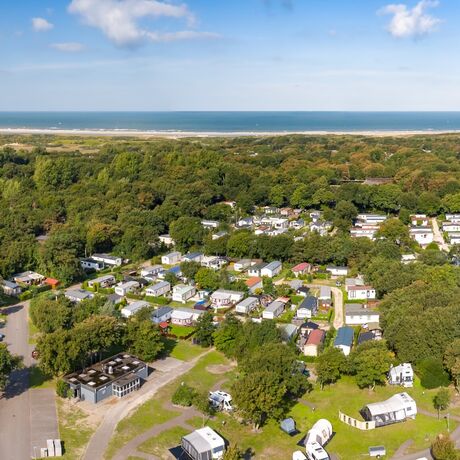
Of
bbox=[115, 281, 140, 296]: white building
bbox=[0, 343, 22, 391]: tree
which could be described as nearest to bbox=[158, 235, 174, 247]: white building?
bbox=[115, 281, 140, 296]: white building

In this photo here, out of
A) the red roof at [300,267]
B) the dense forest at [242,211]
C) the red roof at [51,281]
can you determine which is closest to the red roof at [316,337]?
the dense forest at [242,211]

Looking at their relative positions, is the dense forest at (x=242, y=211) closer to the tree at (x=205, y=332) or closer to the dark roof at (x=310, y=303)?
the tree at (x=205, y=332)

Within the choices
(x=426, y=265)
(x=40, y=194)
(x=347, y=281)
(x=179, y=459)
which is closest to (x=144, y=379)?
(x=179, y=459)

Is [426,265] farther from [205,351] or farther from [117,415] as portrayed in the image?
[117,415]

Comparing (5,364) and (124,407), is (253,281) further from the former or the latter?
(5,364)

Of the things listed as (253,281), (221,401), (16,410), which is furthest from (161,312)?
(16,410)

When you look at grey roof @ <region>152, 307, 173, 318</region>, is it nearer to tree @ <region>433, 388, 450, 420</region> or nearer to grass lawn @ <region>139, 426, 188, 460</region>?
grass lawn @ <region>139, 426, 188, 460</region>
